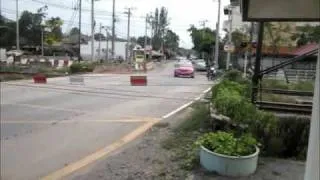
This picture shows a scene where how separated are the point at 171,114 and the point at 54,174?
7745 millimetres

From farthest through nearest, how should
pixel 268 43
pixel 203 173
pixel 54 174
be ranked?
pixel 268 43
pixel 54 174
pixel 203 173

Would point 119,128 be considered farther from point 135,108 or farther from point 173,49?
point 173,49

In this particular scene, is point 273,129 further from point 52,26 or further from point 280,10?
point 52,26

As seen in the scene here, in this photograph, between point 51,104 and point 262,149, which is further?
point 51,104

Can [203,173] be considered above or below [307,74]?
below

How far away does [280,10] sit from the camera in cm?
497

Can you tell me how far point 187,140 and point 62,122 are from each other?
4342mm

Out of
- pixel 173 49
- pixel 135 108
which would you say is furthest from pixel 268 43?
pixel 173 49

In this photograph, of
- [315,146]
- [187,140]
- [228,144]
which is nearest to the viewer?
[315,146]

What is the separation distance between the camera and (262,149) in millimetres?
8500

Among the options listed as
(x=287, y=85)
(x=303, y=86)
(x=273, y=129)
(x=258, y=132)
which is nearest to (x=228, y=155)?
(x=258, y=132)

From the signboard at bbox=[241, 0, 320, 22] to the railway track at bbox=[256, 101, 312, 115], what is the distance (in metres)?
4.82

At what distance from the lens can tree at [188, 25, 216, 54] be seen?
89.3 meters

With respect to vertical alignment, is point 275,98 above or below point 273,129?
above
